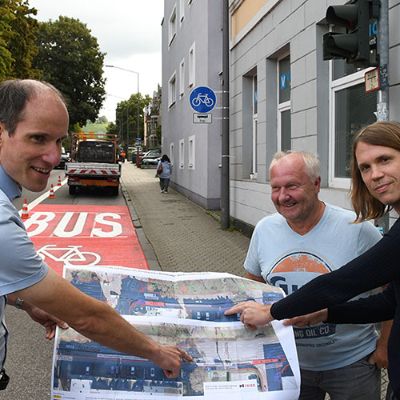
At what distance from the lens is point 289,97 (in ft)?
31.3

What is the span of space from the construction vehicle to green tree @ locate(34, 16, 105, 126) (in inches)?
870

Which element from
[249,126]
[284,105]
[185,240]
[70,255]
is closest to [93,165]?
[249,126]

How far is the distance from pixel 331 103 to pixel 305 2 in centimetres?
170

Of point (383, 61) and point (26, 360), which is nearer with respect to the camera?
point (26, 360)

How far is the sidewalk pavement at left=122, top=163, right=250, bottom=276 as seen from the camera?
8898 millimetres

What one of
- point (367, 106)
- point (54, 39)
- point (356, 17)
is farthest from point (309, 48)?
point (54, 39)

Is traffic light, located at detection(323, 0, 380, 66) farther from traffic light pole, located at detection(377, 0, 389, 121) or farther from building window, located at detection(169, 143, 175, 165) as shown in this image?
building window, located at detection(169, 143, 175, 165)

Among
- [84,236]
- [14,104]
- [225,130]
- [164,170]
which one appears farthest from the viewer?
[164,170]

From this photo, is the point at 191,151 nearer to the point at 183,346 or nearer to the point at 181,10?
the point at 181,10

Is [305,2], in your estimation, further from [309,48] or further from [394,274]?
[394,274]

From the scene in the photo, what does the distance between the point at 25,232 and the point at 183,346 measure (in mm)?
684

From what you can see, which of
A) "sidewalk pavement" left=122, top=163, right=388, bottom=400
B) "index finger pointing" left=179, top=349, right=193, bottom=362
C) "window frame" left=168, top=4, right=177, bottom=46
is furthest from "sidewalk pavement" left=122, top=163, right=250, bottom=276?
"window frame" left=168, top=4, right=177, bottom=46

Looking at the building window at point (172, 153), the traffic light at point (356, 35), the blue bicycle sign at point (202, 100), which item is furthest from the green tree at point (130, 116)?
the traffic light at point (356, 35)

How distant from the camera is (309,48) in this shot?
7.84 m
